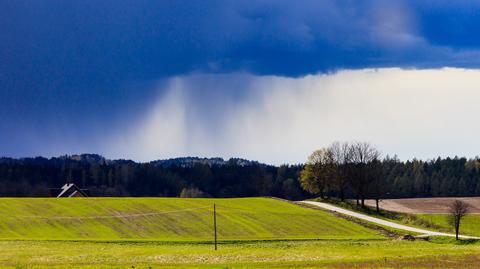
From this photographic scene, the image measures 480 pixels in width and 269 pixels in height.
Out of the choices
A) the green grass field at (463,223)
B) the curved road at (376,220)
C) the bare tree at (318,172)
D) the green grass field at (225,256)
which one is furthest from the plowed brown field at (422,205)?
the green grass field at (225,256)

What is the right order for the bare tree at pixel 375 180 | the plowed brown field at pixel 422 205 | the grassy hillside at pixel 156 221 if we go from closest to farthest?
the grassy hillside at pixel 156 221, the plowed brown field at pixel 422 205, the bare tree at pixel 375 180

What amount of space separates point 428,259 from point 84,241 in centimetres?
3673

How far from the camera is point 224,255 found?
5922 centimetres

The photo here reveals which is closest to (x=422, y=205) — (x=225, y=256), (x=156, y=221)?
(x=156, y=221)

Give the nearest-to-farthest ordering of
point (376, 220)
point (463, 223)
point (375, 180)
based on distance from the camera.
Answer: point (463, 223), point (376, 220), point (375, 180)

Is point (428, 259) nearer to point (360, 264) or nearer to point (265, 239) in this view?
point (360, 264)

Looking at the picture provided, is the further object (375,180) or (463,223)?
(375,180)

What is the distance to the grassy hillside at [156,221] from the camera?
8182 cm

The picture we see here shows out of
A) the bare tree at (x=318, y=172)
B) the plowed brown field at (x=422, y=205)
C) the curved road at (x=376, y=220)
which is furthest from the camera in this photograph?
the bare tree at (x=318, y=172)

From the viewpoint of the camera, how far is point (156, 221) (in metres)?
90.2

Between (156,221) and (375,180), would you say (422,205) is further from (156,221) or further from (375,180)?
(156,221)

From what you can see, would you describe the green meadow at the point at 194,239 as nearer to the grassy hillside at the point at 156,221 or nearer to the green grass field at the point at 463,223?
the grassy hillside at the point at 156,221

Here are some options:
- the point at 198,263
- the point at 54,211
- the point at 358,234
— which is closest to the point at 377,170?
the point at 358,234

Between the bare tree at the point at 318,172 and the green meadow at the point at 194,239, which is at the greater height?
the bare tree at the point at 318,172
